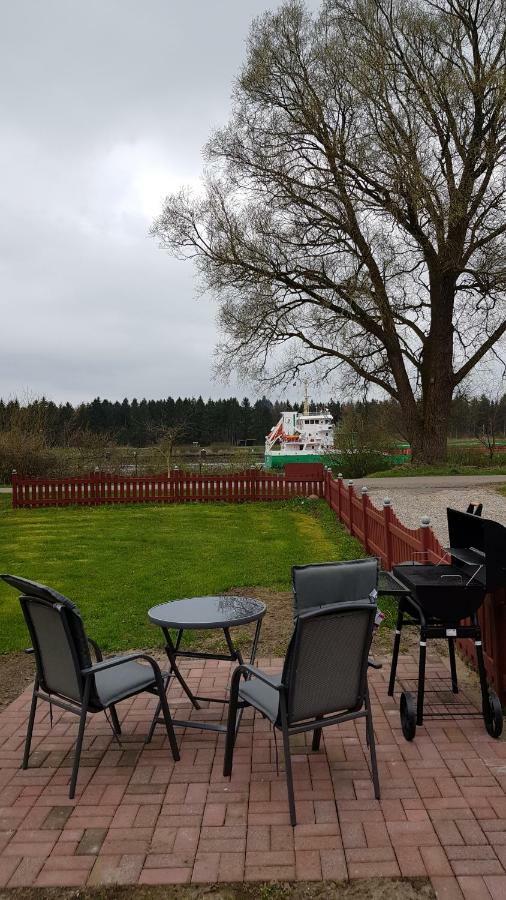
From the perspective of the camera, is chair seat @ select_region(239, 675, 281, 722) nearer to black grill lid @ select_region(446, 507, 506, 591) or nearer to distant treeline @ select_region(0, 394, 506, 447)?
black grill lid @ select_region(446, 507, 506, 591)

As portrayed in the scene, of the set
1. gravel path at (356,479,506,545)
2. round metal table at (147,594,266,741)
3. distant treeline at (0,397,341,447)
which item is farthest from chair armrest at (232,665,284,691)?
distant treeline at (0,397,341,447)

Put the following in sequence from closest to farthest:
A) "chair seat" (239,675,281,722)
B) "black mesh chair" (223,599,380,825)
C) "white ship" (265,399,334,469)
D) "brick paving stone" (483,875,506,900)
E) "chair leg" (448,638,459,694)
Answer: "brick paving stone" (483,875,506,900), "black mesh chair" (223,599,380,825), "chair seat" (239,675,281,722), "chair leg" (448,638,459,694), "white ship" (265,399,334,469)

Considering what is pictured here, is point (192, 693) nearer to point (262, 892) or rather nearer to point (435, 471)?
point (262, 892)

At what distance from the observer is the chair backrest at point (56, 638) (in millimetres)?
3041

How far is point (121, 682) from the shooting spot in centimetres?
346

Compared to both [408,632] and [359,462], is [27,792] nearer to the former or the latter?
[408,632]

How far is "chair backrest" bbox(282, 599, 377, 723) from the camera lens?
286 cm

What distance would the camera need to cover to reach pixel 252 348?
75.9 feet

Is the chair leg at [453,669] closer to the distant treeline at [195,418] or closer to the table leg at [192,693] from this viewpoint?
the table leg at [192,693]

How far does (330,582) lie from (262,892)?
1.75 meters

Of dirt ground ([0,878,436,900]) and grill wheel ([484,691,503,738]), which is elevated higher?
grill wheel ([484,691,503,738])

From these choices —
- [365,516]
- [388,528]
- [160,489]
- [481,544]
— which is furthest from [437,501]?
[481,544]

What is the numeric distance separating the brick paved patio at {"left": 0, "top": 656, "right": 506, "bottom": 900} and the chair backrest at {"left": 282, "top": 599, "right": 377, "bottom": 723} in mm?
449

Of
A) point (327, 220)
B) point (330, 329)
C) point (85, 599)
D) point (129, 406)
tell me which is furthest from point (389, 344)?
point (129, 406)
